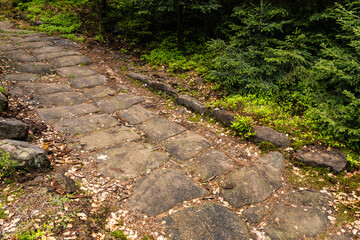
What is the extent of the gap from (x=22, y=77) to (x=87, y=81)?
155cm

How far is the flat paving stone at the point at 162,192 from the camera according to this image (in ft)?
9.87

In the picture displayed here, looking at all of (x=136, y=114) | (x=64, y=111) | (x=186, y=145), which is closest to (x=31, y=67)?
(x=64, y=111)

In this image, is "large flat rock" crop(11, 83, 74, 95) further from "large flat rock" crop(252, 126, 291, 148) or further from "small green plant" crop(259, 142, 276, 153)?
"small green plant" crop(259, 142, 276, 153)

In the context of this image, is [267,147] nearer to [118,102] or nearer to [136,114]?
[136,114]

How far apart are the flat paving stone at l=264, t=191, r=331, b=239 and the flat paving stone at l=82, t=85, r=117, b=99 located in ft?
14.9

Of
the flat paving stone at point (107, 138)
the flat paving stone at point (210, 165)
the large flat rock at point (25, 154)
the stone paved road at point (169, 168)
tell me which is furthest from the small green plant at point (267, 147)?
the large flat rock at point (25, 154)

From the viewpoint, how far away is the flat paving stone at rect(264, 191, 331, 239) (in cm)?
286

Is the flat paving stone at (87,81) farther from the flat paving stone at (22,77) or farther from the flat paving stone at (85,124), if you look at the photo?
the flat paving stone at (85,124)

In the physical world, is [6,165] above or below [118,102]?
above

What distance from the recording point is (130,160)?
3.76m

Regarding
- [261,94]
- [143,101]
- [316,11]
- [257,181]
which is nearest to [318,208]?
[257,181]

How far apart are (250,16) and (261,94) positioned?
1.82 meters

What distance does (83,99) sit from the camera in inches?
221

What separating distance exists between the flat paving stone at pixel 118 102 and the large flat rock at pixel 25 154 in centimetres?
218
